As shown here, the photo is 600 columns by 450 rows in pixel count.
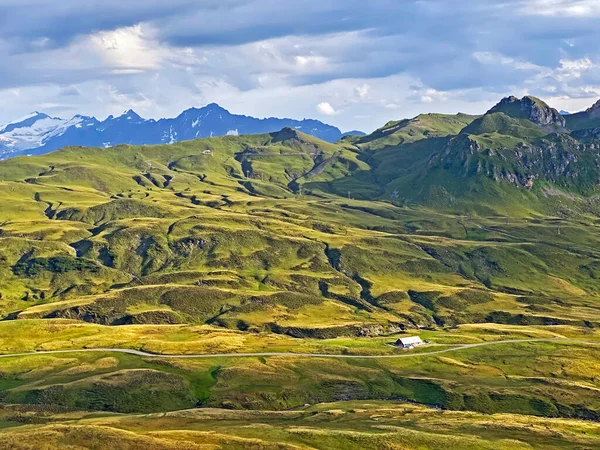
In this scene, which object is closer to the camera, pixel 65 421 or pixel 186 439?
pixel 186 439

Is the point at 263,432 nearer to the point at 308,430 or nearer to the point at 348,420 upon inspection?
the point at 308,430

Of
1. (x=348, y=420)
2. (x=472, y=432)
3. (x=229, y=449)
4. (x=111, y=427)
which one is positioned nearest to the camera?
(x=229, y=449)

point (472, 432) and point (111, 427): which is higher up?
point (111, 427)

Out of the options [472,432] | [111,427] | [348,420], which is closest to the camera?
[111,427]

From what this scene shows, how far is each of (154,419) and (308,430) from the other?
1800 inches

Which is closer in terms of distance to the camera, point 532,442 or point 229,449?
point 229,449

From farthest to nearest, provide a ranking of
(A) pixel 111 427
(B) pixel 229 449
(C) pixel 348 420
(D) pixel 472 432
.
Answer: (C) pixel 348 420, (D) pixel 472 432, (A) pixel 111 427, (B) pixel 229 449

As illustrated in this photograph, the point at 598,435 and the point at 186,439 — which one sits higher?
the point at 186,439

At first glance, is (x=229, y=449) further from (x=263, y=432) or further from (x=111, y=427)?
(x=111, y=427)

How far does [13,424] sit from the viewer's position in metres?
→ 179

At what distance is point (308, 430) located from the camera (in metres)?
166

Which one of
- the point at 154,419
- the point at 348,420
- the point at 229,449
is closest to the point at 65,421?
the point at 154,419

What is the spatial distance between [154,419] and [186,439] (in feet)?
108

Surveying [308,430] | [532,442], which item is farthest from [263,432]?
[532,442]
